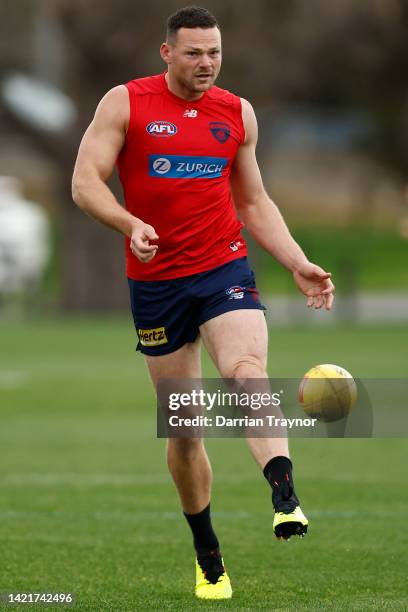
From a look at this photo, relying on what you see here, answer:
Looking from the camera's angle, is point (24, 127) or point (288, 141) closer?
point (24, 127)

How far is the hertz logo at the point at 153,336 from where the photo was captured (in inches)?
308

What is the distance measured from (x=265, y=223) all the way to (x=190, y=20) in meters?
1.10

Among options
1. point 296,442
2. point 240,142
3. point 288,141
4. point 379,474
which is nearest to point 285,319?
point 296,442

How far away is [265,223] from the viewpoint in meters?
8.08

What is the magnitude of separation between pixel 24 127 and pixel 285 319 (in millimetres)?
7461

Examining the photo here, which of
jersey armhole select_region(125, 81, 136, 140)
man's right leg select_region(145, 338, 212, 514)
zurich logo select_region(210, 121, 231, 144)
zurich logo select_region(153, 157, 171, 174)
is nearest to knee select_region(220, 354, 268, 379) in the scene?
man's right leg select_region(145, 338, 212, 514)

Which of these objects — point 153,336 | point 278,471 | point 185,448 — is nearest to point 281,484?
point 278,471

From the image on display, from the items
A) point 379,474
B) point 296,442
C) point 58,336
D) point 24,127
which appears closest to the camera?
point 379,474

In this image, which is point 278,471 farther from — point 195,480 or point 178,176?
point 178,176

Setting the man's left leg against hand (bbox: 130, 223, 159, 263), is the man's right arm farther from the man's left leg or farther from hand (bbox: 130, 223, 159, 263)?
the man's left leg

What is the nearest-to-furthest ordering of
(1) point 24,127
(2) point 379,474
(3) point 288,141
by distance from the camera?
(2) point 379,474
(1) point 24,127
(3) point 288,141

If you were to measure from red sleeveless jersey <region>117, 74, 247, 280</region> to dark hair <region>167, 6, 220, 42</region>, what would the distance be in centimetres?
32

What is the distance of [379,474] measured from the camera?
13.0 m

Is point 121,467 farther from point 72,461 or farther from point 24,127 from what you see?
point 24,127
